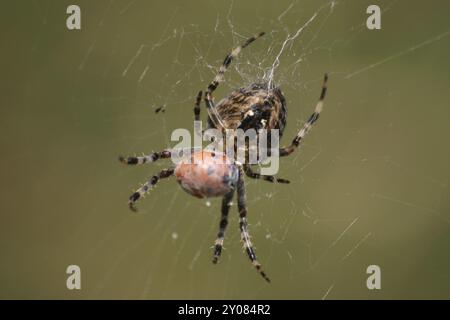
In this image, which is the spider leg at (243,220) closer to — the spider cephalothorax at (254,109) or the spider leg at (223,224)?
the spider leg at (223,224)

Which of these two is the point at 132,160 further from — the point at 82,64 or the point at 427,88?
the point at 427,88

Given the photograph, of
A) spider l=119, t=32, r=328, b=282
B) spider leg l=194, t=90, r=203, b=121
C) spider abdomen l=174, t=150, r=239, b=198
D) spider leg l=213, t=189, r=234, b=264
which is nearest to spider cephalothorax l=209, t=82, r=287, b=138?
spider l=119, t=32, r=328, b=282

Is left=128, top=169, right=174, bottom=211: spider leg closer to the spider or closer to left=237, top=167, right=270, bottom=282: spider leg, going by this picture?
the spider

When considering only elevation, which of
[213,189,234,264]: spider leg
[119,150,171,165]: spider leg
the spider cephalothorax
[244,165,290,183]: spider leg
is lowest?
[213,189,234,264]: spider leg

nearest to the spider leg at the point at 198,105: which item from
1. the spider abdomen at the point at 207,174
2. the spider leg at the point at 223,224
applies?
the spider abdomen at the point at 207,174

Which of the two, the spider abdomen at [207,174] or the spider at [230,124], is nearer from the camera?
the spider at [230,124]

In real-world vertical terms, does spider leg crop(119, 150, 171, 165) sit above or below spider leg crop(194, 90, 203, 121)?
below

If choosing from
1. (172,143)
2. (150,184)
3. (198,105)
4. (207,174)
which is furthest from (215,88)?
(172,143)
